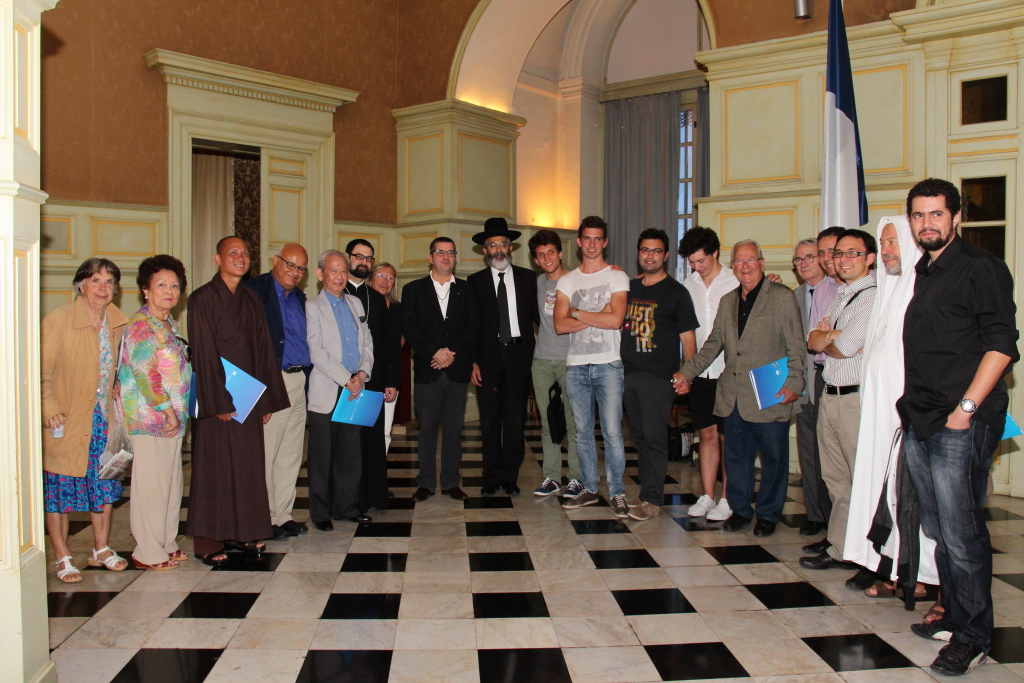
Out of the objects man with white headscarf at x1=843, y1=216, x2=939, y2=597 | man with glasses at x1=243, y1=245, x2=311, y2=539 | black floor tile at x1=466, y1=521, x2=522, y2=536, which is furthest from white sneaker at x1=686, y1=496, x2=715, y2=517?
man with glasses at x1=243, y1=245, x2=311, y2=539

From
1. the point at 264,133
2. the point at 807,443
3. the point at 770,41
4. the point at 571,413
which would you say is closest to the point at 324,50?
the point at 264,133

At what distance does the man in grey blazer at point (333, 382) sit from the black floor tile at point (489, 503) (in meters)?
0.65

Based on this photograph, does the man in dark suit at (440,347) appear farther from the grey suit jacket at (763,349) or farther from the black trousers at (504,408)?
the grey suit jacket at (763,349)

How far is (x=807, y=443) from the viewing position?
12.8ft

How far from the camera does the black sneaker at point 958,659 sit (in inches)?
95.9

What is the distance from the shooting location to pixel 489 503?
15.1ft

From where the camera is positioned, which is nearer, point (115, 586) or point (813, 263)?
point (115, 586)

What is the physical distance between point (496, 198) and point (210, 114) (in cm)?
276

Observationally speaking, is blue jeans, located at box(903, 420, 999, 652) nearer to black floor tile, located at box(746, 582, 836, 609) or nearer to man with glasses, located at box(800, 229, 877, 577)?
black floor tile, located at box(746, 582, 836, 609)

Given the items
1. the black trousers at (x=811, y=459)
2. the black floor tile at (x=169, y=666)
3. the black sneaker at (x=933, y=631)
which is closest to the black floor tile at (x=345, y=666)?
the black floor tile at (x=169, y=666)

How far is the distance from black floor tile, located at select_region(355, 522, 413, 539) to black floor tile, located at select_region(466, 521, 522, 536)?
317 mm

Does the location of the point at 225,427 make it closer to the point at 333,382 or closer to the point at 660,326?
the point at 333,382

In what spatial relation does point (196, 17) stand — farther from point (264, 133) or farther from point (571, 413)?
point (571, 413)

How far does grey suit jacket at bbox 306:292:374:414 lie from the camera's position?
394cm
